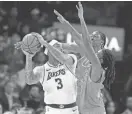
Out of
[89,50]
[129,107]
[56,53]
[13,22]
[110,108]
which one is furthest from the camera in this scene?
[13,22]

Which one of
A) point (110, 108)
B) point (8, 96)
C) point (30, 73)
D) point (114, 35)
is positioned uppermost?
point (114, 35)

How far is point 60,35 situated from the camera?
419 inches

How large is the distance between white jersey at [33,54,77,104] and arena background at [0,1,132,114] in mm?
4542

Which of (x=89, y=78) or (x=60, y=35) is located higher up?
(x=60, y=35)

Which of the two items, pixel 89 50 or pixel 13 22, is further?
pixel 13 22

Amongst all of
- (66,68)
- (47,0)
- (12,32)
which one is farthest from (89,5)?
(66,68)

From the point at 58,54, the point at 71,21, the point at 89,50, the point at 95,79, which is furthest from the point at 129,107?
the point at 89,50

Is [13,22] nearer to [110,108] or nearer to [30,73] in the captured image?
[110,108]

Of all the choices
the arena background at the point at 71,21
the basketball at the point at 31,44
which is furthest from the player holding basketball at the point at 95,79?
the arena background at the point at 71,21

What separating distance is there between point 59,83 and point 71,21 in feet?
17.3

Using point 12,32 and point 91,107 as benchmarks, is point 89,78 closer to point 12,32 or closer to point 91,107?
point 91,107

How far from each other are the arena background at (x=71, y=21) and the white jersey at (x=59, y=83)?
179 inches

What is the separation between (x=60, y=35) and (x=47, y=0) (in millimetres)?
1298

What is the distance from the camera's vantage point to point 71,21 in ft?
37.5
